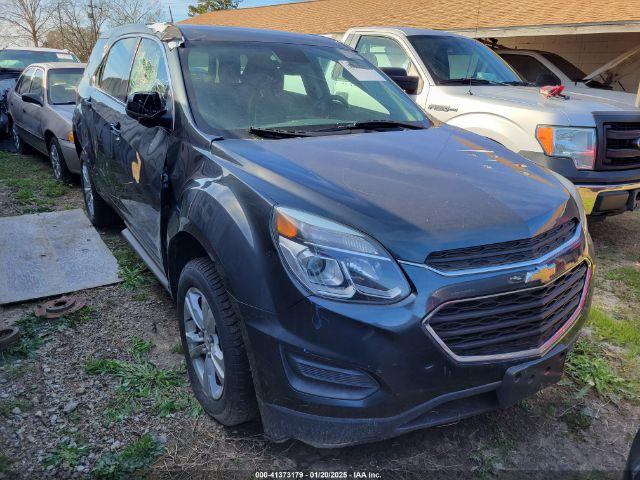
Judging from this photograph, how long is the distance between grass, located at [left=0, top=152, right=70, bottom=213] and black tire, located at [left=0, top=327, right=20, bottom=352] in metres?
2.94

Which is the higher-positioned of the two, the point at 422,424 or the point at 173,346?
the point at 422,424

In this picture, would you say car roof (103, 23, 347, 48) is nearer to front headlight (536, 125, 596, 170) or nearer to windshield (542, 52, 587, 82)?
front headlight (536, 125, 596, 170)

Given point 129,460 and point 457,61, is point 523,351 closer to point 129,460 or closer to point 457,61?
point 129,460

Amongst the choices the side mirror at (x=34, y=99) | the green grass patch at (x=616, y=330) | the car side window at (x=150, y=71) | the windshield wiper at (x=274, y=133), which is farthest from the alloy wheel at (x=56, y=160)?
the green grass patch at (x=616, y=330)

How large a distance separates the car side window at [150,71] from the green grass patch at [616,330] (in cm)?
311

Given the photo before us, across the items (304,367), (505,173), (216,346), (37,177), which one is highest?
(505,173)

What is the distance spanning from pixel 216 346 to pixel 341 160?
104 cm

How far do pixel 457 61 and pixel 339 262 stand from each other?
4.76 meters

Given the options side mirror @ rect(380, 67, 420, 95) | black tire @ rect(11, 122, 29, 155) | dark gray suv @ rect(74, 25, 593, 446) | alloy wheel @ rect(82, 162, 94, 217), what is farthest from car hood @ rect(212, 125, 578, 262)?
black tire @ rect(11, 122, 29, 155)

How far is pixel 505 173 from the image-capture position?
2562mm

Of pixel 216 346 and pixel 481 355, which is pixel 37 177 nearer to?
pixel 216 346

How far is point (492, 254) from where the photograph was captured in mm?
2031

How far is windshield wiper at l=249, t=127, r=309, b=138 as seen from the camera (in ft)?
9.11

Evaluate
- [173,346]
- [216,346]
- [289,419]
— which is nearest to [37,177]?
[173,346]
